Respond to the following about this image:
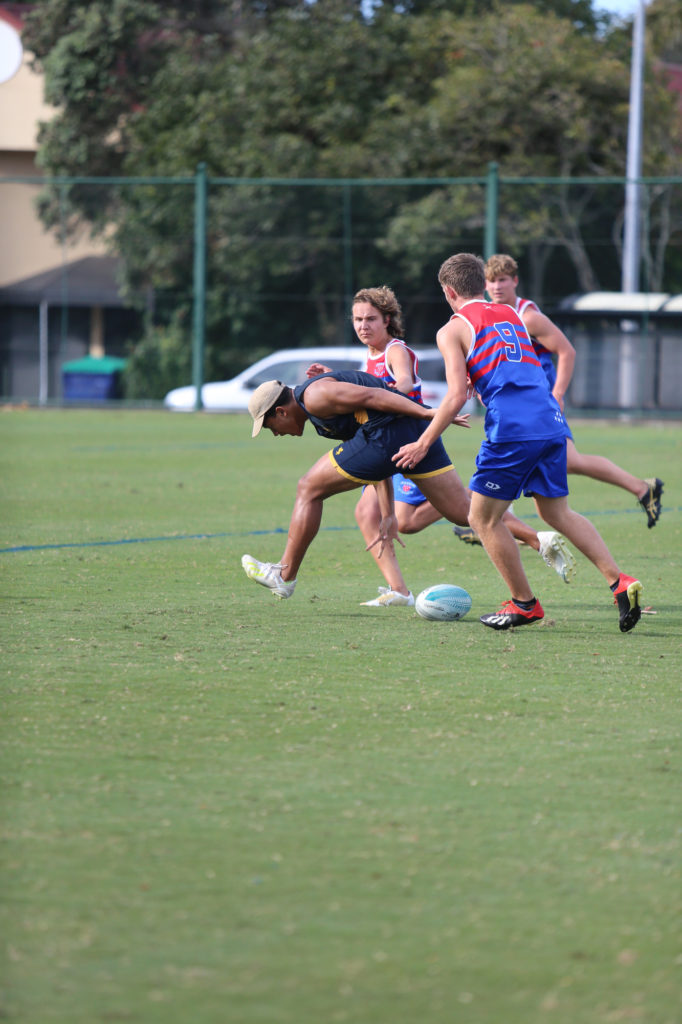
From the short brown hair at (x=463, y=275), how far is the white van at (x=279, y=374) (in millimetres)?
18196

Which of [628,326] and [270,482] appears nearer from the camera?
[270,482]

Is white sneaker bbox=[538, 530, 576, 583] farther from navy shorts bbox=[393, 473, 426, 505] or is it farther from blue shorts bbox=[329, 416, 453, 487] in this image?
navy shorts bbox=[393, 473, 426, 505]

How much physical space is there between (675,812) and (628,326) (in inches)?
841

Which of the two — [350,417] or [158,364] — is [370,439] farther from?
[158,364]

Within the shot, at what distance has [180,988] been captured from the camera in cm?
272

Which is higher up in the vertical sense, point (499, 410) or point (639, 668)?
point (499, 410)

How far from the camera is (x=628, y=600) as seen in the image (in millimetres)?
6355

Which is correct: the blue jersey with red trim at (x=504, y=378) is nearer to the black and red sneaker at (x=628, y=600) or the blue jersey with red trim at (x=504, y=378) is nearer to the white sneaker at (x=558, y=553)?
the black and red sneaker at (x=628, y=600)

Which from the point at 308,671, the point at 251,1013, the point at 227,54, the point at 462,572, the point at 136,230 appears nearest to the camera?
the point at 251,1013

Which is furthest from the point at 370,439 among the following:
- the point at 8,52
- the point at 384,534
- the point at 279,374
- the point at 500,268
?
the point at 279,374

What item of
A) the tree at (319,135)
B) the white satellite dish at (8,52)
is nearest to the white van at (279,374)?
the tree at (319,135)

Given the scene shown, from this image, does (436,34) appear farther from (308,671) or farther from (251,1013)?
(251,1013)

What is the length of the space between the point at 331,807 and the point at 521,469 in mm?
2868

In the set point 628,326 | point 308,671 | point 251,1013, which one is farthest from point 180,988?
point 628,326
